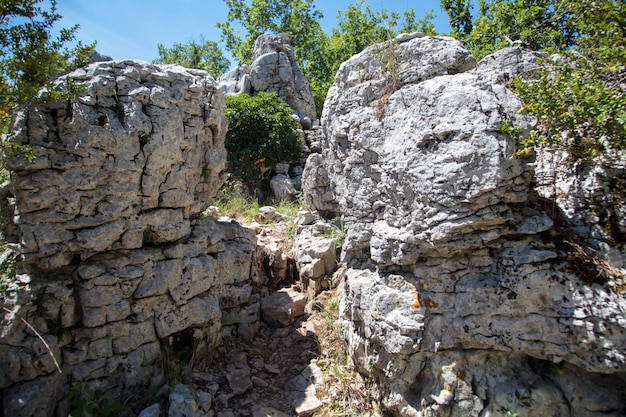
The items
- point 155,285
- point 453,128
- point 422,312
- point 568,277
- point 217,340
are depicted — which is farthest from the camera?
point 217,340

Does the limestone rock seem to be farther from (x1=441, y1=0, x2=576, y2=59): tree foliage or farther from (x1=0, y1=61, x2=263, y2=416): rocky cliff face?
(x1=441, y1=0, x2=576, y2=59): tree foliage

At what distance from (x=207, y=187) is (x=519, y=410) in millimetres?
4408

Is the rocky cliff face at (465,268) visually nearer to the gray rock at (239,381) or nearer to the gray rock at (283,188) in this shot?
the gray rock at (239,381)

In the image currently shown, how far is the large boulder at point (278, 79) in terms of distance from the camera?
13250mm

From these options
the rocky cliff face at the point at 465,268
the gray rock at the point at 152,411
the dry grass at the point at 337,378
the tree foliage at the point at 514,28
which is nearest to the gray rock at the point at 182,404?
the gray rock at the point at 152,411

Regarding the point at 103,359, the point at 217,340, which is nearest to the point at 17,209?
the point at 103,359

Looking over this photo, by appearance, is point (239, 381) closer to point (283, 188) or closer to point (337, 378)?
point (337, 378)

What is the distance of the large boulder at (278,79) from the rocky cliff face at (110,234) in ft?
27.4

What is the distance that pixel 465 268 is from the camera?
12.4 feet

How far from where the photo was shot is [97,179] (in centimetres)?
410

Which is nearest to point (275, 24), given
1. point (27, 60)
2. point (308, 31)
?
point (308, 31)

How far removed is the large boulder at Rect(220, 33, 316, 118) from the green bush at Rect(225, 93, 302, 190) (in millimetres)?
2891

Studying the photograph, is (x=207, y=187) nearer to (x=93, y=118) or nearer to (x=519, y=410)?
(x=93, y=118)

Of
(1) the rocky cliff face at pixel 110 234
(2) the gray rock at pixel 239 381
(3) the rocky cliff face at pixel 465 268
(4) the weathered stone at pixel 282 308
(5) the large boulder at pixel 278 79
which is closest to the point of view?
(3) the rocky cliff face at pixel 465 268
